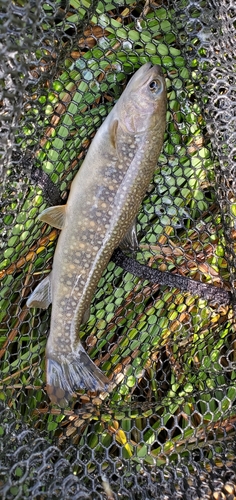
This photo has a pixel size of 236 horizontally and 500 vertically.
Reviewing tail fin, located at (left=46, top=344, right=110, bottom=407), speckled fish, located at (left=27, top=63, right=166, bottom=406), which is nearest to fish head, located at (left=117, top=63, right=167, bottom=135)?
speckled fish, located at (left=27, top=63, right=166, bottom=406)

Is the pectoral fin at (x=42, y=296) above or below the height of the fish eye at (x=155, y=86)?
below

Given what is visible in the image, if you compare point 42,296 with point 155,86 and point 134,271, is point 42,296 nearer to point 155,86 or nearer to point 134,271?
point 134,271

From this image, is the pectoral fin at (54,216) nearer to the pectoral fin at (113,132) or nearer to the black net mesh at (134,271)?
the black net mesh at (134,271)

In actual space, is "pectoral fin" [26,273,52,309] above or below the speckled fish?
below

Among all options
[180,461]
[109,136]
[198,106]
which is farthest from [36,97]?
[180,461]

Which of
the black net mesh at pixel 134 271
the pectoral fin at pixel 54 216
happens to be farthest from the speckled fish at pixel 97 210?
the black net mesh at pixel 134 271

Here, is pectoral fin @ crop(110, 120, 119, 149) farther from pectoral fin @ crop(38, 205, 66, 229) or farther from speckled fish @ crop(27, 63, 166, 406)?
pectoral fin @ crop(38, 205, 66, 229)
